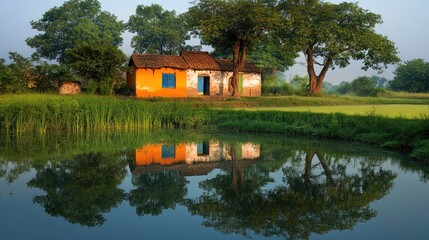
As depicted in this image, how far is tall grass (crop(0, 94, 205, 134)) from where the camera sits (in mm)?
15164

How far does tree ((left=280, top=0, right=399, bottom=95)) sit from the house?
4771 mm

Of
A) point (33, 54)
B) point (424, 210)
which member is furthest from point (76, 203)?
point (33, 54)

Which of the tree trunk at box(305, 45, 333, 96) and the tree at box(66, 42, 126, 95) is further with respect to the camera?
the tree trunk at box(305, 45, 333, 96)

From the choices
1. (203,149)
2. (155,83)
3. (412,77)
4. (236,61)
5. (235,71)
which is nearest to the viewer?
(203,149)

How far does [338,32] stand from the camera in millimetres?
32094

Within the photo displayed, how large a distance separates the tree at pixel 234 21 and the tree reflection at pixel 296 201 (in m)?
17.5

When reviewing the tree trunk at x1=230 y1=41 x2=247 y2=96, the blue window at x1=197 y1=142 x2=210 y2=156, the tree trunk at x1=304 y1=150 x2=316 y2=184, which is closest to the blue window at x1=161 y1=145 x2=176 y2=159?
the blue window at x1=197 y1=142 x2=210 y2=156

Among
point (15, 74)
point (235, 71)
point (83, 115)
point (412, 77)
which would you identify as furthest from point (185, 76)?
point (412, 77)

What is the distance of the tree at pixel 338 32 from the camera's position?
31.6 m

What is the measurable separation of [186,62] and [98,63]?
25.0 ft

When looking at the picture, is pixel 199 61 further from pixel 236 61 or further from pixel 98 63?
pixel 98 63

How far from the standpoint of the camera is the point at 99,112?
1644 centimetres

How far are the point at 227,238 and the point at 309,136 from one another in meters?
10.8

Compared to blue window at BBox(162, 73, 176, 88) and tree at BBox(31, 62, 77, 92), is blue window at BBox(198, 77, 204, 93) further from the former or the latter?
tree at BBox(31, 62, 77, 92)
